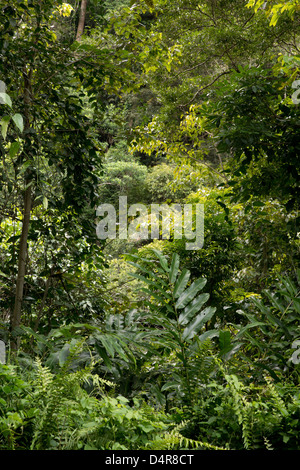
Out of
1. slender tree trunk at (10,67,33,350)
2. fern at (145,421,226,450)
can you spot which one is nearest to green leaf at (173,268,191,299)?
fern at (145,421,226,450)

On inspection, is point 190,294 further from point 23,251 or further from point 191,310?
point 23,251

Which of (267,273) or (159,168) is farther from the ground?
(159,168)

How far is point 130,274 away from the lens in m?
1.15

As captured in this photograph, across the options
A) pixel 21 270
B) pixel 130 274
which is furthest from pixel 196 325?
pixel 21 270

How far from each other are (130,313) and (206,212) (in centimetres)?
169

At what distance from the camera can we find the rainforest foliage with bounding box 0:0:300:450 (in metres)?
0.84

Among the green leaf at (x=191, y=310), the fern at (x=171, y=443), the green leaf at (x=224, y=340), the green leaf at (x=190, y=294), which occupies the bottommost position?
the fern at (x=171, y=443)

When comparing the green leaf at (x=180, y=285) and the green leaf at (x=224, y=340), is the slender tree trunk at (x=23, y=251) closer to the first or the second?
the green leaf at (x=180, y=285)

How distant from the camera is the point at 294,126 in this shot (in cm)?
184

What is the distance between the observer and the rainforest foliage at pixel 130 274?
84cm

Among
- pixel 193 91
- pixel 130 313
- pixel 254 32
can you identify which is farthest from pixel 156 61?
pixel 193 91

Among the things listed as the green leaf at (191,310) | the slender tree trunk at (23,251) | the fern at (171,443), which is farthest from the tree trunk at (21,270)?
the fern at (171,443)

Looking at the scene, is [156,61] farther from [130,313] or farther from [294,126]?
[130,313]
